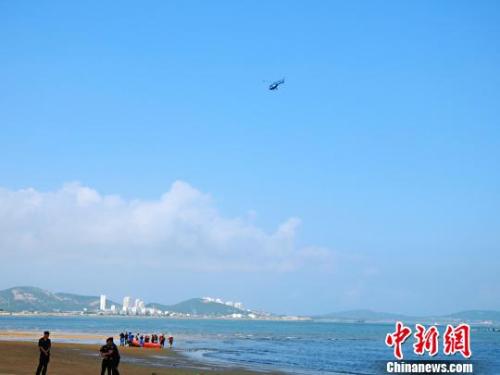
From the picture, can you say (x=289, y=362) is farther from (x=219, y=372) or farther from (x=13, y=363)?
(x=13, y=363)

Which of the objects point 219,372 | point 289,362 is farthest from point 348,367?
point 219,372

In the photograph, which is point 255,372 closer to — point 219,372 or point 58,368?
point 219,372

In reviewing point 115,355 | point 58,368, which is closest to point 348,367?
point 58,368

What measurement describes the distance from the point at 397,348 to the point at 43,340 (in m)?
14.6

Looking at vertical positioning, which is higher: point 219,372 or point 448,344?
point 448,344

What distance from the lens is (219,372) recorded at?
38969 millimetres

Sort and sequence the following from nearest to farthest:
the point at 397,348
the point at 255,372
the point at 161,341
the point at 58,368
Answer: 1. the point at 397,348
2. the point at 58,368
3. the point at 255,372
4. the point at 161,341

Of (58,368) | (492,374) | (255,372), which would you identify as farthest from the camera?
(492,374)

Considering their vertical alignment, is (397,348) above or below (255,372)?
above

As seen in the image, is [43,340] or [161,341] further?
[161,341]

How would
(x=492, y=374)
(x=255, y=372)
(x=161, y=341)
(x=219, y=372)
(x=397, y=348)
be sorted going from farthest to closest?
(x=161, y=341)
(x=492, y=374)
(x=255, y=372)
(x=219, y=372)
(x=397, y=348)

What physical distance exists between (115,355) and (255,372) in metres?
18.8

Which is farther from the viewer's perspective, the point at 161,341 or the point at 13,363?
the point at 161,341

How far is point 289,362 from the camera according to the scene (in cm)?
5653
